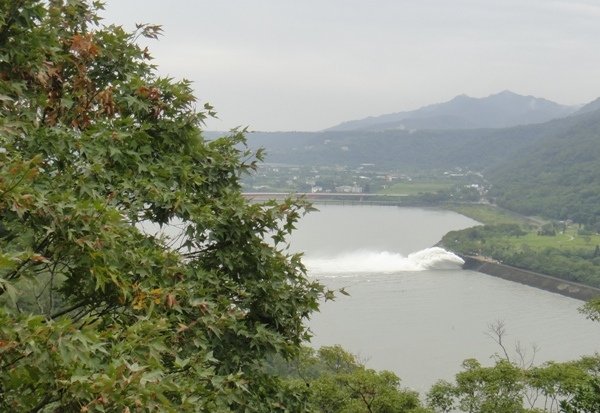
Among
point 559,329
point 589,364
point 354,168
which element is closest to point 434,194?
point 354,168

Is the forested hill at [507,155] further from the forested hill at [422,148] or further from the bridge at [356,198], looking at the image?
the bridge at [356,198]

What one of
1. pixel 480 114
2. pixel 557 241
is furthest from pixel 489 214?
pixel 480 114

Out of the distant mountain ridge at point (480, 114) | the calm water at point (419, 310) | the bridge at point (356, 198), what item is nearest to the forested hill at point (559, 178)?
the bridge at point (356, 198)

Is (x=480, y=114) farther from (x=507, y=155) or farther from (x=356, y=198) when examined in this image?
(x=356, y=198)

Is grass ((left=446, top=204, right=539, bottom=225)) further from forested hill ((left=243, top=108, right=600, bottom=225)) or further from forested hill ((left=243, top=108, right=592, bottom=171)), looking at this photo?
forested hill ((left=243, top=108, right=592, bottom=171))

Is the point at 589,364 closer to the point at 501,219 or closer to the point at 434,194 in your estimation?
the point at 501,219

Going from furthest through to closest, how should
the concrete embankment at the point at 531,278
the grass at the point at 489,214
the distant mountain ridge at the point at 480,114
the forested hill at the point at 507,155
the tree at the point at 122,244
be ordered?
1. the distant mountain ridge at the point at 480,114
2. the forested hill at the point at 507,155
3. the grass at the point at 489,214
4. the concrete embankment at the point at 531,278
5. the tree at the point at 122,244
